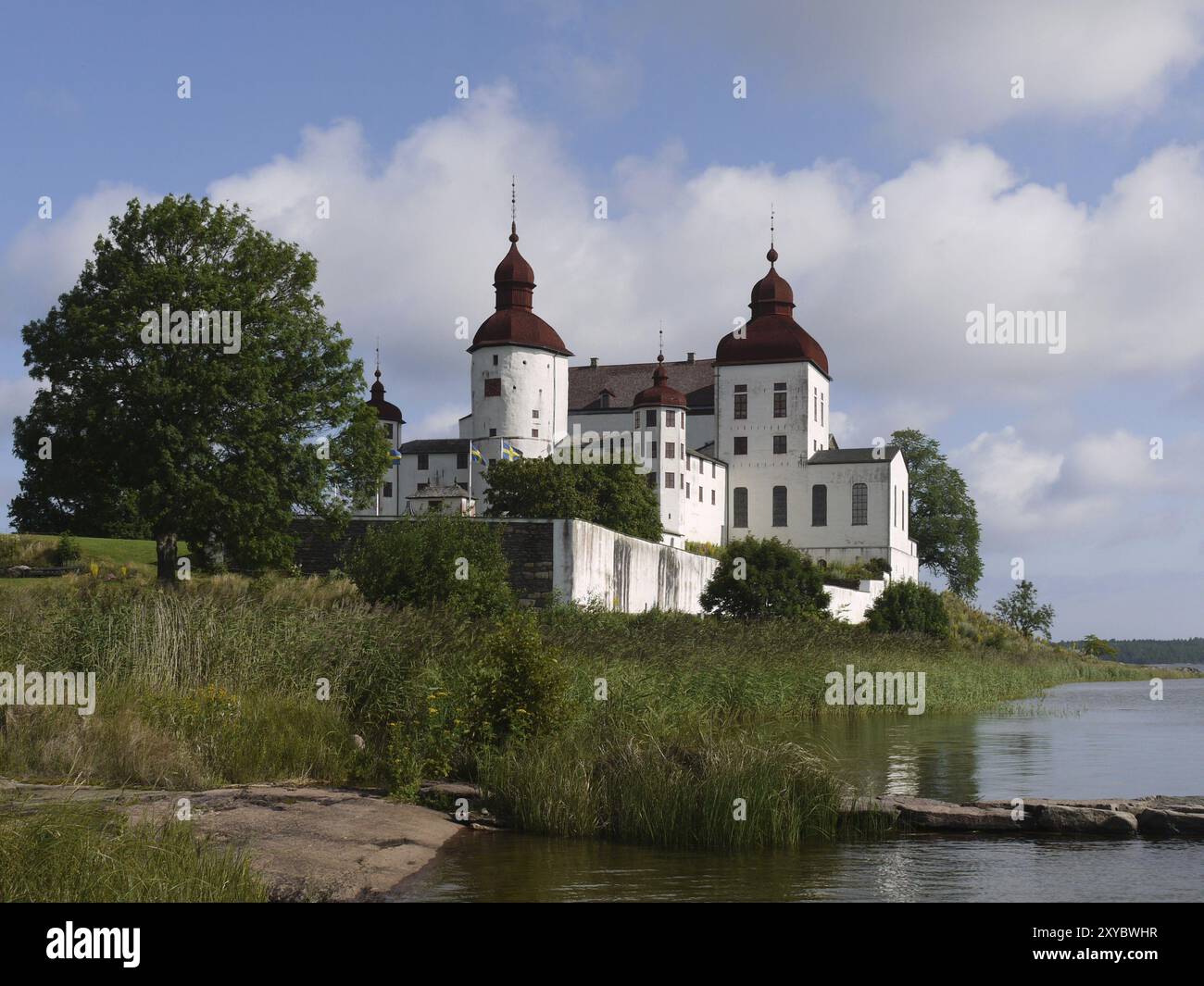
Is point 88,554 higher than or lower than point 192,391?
lower

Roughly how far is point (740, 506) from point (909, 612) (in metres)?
34.5

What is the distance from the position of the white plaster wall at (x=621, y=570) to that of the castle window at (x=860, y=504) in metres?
36.2

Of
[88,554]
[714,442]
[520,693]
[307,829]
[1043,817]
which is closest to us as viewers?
[307,829]

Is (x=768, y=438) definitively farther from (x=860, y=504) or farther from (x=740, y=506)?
(x=860, y=504)

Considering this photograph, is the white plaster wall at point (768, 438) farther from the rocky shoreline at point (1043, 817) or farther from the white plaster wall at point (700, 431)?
the rocky shoreline at point (1043, 817)

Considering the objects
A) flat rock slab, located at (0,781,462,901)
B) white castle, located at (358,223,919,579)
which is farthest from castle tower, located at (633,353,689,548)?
flat rock slab, located at (0,781,462,901)

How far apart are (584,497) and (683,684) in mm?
39250

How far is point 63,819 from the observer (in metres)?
8.33

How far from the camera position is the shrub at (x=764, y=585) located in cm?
4228

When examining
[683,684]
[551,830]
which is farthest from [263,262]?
[551,830]

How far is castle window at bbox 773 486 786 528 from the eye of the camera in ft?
277

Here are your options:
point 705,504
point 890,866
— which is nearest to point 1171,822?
point 890,866

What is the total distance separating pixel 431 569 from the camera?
2689cm
